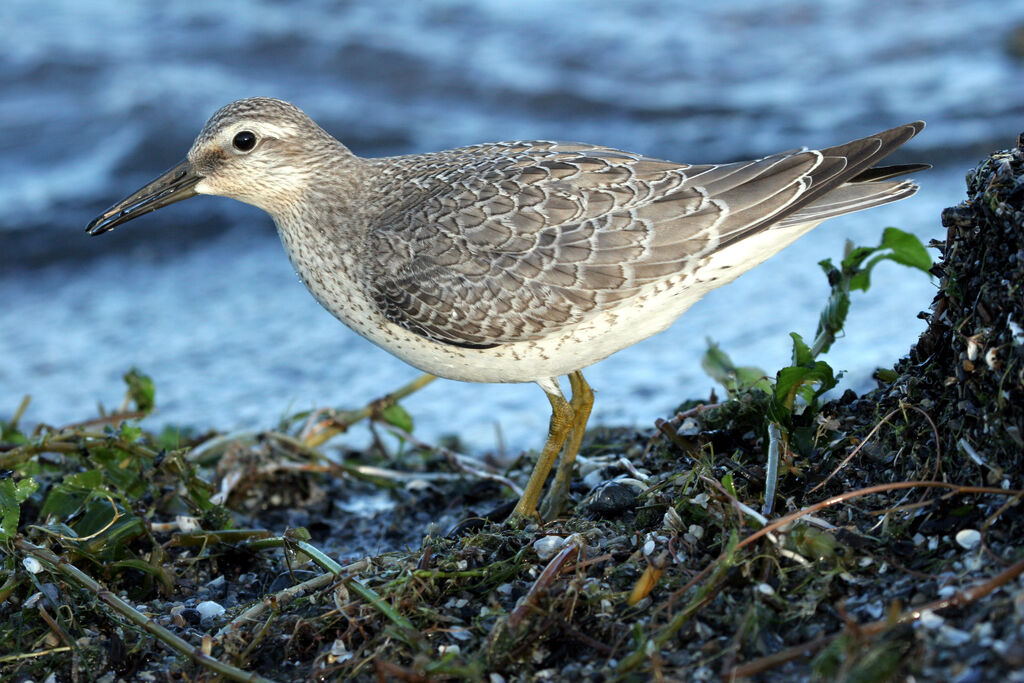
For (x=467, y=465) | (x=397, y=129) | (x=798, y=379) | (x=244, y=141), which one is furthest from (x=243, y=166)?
(x=397, y=129)

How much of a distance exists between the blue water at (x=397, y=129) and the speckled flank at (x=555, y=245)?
166 centimetres

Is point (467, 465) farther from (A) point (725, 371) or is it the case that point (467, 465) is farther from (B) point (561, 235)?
(B) point (561, 235)

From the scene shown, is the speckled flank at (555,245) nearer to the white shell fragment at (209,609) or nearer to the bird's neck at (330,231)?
the bird's neck at (330,231)

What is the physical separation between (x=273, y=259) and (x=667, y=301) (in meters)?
5.59

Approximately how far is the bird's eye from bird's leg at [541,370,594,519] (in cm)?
203

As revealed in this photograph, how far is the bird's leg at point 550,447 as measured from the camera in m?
4.90

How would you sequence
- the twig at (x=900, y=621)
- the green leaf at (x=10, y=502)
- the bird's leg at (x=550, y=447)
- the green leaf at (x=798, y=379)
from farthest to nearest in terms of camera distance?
the bird's leg at (x=550, y=447)
the green leaf at (x=798, y=379)
the green leaf at (x=10, y=502)
the twig at (x=900, y=621)

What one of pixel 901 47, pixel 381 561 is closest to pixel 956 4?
pixel 901 47

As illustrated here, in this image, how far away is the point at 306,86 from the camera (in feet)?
40.3

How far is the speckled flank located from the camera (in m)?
4.73

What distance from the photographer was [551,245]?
187 inches

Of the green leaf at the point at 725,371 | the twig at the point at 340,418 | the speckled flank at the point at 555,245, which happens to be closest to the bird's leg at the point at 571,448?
the speckled flank at the point at 555,245

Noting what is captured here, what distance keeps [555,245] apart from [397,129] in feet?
22.5

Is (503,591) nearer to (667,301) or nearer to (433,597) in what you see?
(433,597)
